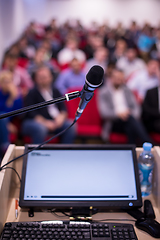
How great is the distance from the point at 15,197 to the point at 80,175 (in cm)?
33

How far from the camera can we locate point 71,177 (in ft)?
3.32

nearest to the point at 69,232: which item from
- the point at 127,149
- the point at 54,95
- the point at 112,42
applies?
the point at 127,149

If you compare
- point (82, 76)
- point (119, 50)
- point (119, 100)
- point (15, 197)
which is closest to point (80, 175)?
point (15, 197)

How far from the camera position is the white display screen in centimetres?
99

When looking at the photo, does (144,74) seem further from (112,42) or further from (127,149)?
(127,149)

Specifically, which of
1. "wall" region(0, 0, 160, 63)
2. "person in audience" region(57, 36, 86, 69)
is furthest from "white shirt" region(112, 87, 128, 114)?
"wall" region(0, 0, 160, 63)

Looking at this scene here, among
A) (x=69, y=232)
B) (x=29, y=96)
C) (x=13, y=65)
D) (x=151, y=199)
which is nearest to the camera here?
(x=69, y=232)

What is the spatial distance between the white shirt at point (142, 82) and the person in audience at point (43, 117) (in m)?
1.68

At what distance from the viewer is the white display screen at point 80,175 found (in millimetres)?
991

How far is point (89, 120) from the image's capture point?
8.54 ft

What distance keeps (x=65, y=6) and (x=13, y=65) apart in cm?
293

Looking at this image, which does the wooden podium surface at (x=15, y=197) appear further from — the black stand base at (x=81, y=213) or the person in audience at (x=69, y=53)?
the person in audience at (x=69, y=53)

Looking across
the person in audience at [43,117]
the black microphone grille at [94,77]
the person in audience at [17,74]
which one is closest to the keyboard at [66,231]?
the black microphone grille at [94,77]

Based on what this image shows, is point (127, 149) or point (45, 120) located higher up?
point (45, 120)
